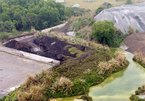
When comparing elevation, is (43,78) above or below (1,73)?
above

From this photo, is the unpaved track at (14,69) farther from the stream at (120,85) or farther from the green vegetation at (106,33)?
the green vegetation at (106,33)

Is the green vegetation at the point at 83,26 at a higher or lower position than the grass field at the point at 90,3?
higher

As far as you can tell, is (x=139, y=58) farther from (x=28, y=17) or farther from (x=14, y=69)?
(x=28, y=17)

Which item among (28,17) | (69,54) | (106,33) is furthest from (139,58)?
(28,17)

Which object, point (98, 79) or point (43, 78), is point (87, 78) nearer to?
point (98, 79)

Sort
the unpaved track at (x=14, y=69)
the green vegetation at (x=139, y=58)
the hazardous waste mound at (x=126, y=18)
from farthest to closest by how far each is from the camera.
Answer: the hazardous waste mound at (x=126, y=18), the green vegetation at (x=139, y=58), the unpaved track at (x=14, y=69)

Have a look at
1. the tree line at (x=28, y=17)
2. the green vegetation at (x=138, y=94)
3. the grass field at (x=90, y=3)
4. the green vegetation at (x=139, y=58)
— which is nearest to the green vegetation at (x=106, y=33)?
the green vegetation at (x=139, y=58)

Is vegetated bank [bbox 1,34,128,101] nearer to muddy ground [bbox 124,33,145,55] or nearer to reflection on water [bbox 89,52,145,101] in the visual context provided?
reflection on water [bbox 89,52,145,101]

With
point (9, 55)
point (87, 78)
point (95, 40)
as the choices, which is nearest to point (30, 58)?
point (9, 55)
